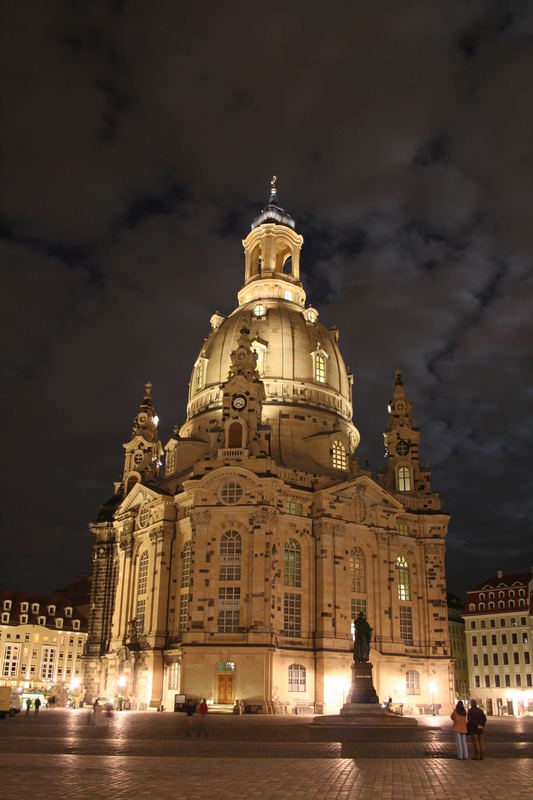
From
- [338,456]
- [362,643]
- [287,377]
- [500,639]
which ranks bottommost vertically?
[362,643]

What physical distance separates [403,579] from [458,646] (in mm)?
53187

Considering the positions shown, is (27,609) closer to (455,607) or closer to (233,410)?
(233,410)

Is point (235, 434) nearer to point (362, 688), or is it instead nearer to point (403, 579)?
point (403, 579)

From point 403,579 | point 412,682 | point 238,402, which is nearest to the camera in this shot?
point 238,402

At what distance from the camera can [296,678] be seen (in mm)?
68938

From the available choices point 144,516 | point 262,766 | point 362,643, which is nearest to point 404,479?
point 144,516

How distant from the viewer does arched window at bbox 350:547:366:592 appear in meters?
75.9

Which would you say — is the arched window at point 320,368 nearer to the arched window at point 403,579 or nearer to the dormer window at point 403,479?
the dormer window at point 403,479

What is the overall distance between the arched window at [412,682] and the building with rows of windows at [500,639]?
2443cm

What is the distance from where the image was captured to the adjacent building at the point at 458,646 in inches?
4788

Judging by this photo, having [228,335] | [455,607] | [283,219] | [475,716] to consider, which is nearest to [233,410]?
[228,335]

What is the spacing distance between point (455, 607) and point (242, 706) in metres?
81.4

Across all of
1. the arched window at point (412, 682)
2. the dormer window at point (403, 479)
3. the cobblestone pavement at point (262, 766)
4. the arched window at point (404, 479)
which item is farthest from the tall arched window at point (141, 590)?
the cobblestone pavement at point (262, 766)

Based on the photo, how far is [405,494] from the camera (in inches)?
3457
